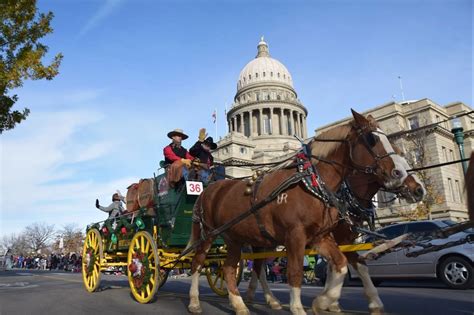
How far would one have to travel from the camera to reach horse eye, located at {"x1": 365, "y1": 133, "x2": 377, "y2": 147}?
17.5ft

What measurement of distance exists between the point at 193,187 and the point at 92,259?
13.2ft

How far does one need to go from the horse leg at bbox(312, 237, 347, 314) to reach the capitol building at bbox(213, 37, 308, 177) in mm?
71532

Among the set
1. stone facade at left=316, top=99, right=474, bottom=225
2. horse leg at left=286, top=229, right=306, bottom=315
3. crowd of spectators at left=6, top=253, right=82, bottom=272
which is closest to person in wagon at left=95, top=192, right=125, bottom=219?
horse leg at left=286, top=229, right=306, bottom=315

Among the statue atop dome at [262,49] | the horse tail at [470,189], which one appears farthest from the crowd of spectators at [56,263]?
the statue atop dome at [262,49]

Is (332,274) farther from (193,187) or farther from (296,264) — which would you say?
(193,187)

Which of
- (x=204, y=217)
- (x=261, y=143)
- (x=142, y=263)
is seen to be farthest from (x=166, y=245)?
(x=261, y=143)

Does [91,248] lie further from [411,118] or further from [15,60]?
[411,118]

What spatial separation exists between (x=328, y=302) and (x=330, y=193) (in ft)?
4.61

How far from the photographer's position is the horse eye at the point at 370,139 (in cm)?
534

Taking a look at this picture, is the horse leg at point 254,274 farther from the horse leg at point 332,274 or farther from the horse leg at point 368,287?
the horse leg at point 332,274

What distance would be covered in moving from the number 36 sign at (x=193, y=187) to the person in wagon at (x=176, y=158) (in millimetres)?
206

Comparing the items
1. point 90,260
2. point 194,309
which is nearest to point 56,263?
point 90,260

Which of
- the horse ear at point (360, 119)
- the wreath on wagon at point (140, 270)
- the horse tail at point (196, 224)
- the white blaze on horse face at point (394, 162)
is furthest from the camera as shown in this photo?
the wreath on wagon at point (140, 270)

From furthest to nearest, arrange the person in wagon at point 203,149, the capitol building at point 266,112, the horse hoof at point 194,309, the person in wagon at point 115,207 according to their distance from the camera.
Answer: the capitol building at point 266,112 → the person in wagon at point 115,207 → the person in wagon at point 203,149 → the horse hoof at point 194,309
